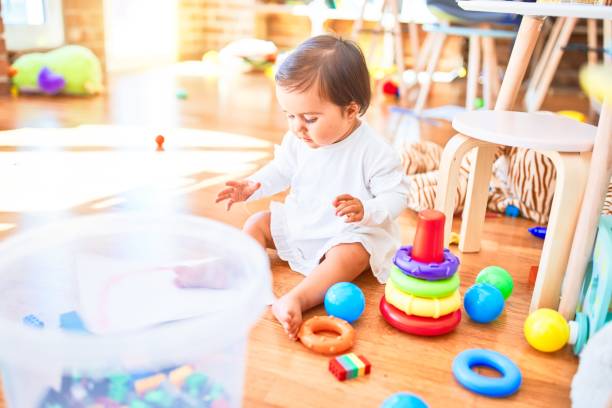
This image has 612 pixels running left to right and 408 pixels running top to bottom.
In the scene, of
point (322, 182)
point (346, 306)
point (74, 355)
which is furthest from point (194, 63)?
point (74, 355)

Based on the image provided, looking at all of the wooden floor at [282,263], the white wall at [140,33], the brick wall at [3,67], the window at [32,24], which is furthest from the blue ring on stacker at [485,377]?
the white wall at [140,33]

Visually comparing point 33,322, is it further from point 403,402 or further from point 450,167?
point 450,167

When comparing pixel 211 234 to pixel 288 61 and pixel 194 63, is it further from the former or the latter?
pixel 194 63

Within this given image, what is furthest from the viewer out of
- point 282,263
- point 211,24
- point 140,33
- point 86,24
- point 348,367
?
point 211,24

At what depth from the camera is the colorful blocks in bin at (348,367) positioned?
768 millimetres

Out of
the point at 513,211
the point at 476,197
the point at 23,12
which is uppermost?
the point at 23,12

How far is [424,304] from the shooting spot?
2.80 feet

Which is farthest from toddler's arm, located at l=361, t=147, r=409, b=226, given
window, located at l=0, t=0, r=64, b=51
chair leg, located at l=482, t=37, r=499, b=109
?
window, located at l=0, t=0, r=64, b=51

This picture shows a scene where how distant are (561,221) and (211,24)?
3.50m

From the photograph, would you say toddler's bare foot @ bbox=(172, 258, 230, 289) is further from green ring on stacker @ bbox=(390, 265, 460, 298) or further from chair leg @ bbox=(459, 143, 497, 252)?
chair leg @ bbox=(459, 143, 497, 252)

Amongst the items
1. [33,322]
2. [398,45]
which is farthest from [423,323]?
[398,45]

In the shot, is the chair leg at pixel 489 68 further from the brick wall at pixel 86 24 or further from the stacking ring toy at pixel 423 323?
the brick wall at pixel 86 24

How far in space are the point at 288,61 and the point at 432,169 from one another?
729 millimetres

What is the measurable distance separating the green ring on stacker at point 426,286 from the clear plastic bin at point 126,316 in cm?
27
